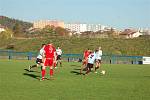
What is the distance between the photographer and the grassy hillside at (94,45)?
76750 mm

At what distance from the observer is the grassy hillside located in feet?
252

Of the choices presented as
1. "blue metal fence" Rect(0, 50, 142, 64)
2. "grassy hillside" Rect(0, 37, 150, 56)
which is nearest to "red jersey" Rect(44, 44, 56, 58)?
"blue metal fence" Rect(0, 50, 142, 64)

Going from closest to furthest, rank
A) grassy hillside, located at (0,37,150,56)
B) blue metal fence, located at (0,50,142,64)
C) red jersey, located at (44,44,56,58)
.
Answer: red jersey, located at (44,44,56,58)
blue metal fence, located at (0,50,142,64)
grassy hillside, located at (0,37,150,56)

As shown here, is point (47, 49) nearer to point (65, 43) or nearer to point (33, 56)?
point (33, 56)

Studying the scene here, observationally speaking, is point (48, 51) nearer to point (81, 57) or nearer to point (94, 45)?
point (81, 57)

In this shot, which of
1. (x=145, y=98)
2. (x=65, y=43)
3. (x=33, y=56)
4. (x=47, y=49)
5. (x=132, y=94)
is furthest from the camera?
(x=65, y=43)

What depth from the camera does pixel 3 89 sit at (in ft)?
47.2

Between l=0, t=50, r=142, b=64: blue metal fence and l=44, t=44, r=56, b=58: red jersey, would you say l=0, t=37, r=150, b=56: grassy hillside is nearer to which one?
l=0, t=50, r=142, b=64: blue metal fence

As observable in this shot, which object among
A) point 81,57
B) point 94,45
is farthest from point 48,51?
point 94,45

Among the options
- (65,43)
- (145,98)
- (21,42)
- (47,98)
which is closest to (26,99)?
(47,98)

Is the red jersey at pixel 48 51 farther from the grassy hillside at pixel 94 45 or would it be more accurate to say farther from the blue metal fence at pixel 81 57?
the grassy hillside at pixel 94 45

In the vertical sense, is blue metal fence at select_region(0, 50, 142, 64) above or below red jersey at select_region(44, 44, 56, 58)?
below

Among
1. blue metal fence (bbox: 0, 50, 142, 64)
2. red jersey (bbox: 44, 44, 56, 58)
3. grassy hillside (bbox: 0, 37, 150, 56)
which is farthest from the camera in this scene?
grassy hillside (bbox: 0, 37, 150, 56)

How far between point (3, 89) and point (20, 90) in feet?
2.13
